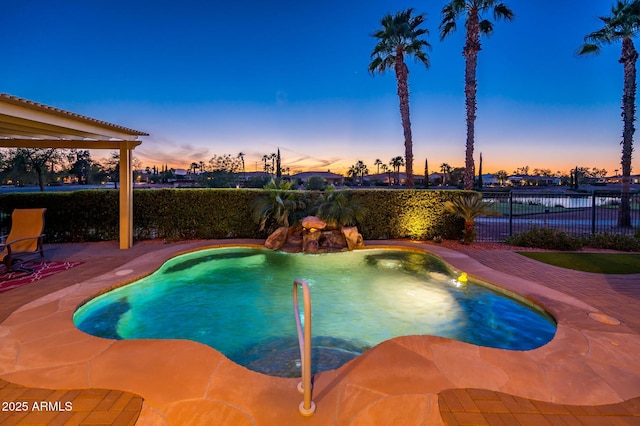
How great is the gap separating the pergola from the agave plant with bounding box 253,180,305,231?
4.07m

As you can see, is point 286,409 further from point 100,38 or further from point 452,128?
point 452,128

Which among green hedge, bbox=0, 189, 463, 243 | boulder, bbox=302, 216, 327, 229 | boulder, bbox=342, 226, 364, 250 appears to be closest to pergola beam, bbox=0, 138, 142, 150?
green hedge, bbox=0, 189, 463, 243

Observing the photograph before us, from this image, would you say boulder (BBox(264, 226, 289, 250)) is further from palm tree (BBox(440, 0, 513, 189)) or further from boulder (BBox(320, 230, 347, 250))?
palm tree (BBox(440, 0, 513, 189))

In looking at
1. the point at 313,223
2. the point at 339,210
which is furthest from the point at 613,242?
the point at 313,223

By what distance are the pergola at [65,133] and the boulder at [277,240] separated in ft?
14.2

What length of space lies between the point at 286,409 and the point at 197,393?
2.74 feet

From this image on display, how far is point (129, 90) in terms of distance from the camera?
59.0 feet

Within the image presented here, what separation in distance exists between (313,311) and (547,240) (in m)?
8.32

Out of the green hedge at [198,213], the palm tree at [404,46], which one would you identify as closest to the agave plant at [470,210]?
the green hedge at [198,213]

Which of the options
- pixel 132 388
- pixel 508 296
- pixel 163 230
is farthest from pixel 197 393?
pixel 163 230

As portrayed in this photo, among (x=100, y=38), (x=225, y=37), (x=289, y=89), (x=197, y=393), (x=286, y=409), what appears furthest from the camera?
(x=289, y=89)

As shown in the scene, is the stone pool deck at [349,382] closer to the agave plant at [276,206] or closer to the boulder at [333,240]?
the boulder at [333,240]

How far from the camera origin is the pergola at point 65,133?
5366mm

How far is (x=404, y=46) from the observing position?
1614cm
